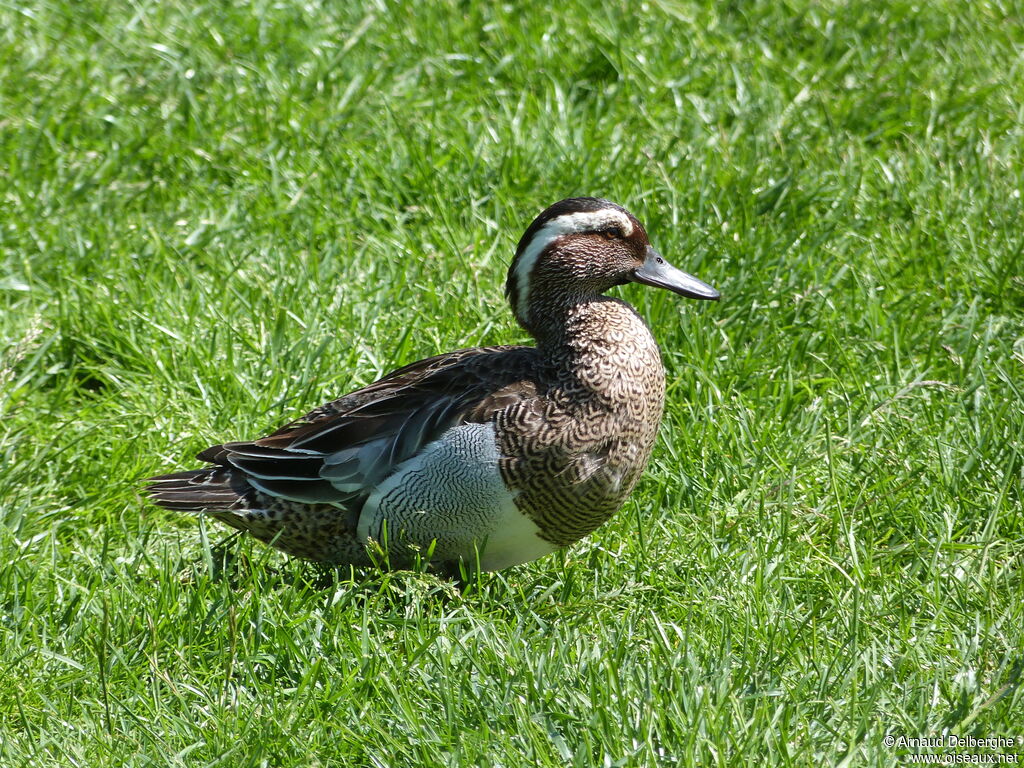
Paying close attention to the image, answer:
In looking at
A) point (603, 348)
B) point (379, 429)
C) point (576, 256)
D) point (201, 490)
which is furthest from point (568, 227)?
point (201, 490)

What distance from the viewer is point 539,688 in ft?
10.6

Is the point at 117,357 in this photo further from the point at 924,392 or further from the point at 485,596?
the point at 924,392

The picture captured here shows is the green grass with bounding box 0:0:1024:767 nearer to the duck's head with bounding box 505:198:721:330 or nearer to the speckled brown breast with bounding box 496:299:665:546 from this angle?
the speckled brown breast with bounding box 496:299:665:546

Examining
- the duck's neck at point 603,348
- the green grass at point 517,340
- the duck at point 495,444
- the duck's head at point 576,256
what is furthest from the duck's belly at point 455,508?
the duck's head at point 576,256

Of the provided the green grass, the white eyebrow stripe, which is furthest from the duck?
the green grass

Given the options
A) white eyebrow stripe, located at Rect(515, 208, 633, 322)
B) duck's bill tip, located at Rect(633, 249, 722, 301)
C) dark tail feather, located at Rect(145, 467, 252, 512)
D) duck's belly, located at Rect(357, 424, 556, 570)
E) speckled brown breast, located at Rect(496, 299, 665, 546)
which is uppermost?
white eyebrow stripe, located at Rect(515, 208, 633, 322)

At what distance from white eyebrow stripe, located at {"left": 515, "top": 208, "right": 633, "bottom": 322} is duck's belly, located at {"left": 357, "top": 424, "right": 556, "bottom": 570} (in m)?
0.55

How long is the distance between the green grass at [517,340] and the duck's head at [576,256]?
696mm

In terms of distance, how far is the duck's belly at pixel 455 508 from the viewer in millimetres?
3762

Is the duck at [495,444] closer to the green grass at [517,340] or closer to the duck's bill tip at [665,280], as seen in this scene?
the duck's bill tip at [665,280]

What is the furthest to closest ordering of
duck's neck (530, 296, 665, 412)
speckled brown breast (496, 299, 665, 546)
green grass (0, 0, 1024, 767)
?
duck's neck (530, 296, 665, 412) < speckled brown breast (496, 299, 665, 546) < green grass (0, 0, 1024, 767)

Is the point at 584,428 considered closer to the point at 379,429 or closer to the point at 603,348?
the point at 603,348

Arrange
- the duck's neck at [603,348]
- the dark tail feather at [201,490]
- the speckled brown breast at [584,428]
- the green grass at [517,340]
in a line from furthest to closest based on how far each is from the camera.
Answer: the dark tail feather at [201,490]
the duck's neck at [603,348]
the speckled brown breast at [584,428]
the green grass at [517,340]

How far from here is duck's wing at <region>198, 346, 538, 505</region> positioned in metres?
3.87
